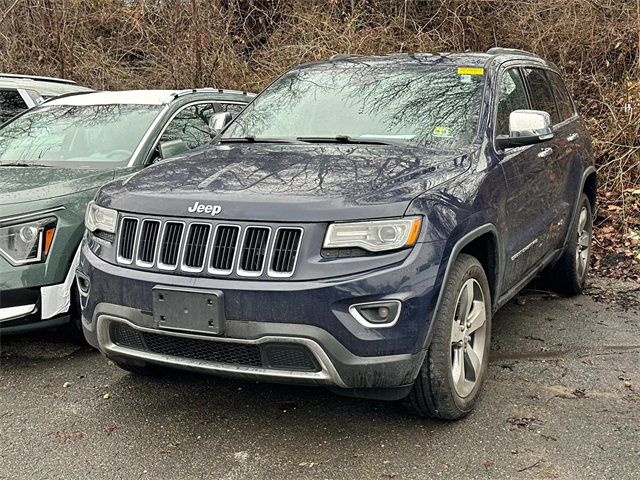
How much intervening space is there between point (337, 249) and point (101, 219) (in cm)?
127

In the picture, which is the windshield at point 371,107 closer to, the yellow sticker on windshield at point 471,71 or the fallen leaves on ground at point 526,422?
the yellow sticker on windshield at point 471,71

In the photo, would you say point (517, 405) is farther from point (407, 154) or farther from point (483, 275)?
point (407, 154)

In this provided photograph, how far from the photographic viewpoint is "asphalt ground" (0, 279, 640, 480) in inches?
127

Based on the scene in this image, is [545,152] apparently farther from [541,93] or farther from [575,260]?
[575,260]

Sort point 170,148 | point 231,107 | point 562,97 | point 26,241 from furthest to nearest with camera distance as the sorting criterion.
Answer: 1. point 231,107
2. point 562,97
3. point 170,148
4. point 26,241

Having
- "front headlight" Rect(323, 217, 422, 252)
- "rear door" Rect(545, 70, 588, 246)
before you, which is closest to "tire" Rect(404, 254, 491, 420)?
"front headlight" Rect(323, 217, 422, 252)

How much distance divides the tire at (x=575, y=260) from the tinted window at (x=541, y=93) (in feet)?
2.47

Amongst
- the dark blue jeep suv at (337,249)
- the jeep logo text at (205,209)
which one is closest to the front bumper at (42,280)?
the dark blue jeep suv at (337,249)

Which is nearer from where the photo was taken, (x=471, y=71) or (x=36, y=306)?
(x=36, y=306)

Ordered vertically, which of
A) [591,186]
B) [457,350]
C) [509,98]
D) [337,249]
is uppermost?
[509,98]

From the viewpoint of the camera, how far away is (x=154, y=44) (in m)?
11.7

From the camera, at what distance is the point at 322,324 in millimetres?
3000

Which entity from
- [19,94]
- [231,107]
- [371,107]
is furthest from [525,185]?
[19,94]

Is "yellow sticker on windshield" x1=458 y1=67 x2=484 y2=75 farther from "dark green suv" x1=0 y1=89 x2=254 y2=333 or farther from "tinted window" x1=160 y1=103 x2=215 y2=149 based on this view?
"tinted window" x1=160 y1=103 x2=215 y2=149
